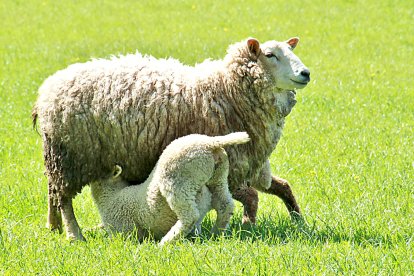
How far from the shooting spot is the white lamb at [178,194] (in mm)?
5809

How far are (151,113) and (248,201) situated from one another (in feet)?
3.56

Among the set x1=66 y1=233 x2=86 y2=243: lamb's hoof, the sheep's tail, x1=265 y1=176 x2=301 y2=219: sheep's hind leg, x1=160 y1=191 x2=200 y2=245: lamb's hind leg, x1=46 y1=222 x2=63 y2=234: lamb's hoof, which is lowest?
x1=46 y1=222 x2=63 y2=234: lamb's hoof

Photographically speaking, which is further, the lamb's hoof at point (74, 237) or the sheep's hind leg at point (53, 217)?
the sheep's hind leg at point (53, 217)

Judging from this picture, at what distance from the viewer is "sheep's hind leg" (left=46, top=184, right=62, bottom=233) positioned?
6.62 metres

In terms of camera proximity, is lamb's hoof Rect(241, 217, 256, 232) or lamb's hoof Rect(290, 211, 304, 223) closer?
lamb's hoof Rect(241, 217, 256, 232)

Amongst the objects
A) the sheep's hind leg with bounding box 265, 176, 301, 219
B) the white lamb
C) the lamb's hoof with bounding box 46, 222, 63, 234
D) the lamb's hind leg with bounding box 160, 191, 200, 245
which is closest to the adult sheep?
the lamb's hoof with bounding box 46, 222, 63, 234

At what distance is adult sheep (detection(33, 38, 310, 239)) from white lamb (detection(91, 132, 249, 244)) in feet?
0.92

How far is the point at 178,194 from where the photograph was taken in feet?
19.0

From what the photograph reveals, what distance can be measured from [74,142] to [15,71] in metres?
8.19

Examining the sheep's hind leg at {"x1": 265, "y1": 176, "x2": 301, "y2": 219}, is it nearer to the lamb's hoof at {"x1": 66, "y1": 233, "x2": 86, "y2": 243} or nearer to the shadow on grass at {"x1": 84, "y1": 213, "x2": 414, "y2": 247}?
the shadow on grass at {"x1": 84, "y1": 213, "x2": 414, "y2": 247}

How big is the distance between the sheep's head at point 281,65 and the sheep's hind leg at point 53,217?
2.02 m

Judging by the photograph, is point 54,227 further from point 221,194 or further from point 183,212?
point 221,194

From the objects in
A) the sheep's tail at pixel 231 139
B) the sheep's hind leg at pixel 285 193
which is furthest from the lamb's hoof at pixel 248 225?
the sheep's tail at pixel 231 139

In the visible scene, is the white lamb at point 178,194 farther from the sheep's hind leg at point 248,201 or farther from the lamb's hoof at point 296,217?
the lamb's hoof at point 296,217
